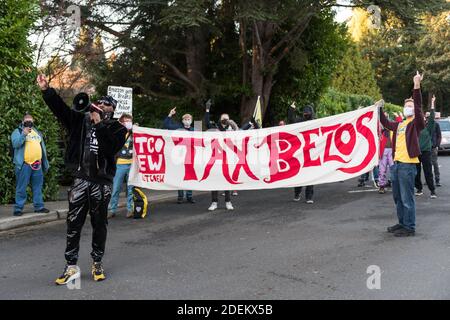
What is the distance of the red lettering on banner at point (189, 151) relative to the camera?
1002 cm

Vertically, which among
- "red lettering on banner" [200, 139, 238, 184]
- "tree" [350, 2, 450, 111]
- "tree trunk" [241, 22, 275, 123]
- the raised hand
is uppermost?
"tree" [350, 2, 450, 111]

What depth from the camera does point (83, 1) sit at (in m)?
14.6

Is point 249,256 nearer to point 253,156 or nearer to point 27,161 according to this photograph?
point 253,156

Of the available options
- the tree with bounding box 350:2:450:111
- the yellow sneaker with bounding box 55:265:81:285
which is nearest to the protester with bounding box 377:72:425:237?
the yellow sneaker with bounding box 55:265:81:285

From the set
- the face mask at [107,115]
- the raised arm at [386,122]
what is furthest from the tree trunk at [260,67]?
the face mask at [107,115]

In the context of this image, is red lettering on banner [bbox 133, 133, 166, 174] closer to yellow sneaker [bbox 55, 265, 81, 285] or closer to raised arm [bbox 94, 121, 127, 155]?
raised arm [bbox 94, 121, 127, 155]

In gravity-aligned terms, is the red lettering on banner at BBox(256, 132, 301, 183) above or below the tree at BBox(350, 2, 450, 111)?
below

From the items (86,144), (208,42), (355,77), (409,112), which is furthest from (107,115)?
(355,77)

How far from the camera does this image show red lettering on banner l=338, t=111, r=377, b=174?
9570mm

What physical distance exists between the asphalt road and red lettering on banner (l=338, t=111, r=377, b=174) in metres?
0.83

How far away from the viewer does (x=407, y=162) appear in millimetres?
7547

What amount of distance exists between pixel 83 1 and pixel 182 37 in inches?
145

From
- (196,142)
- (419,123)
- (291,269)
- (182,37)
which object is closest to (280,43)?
(182,37)

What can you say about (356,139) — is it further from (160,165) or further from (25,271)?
(25,271)
